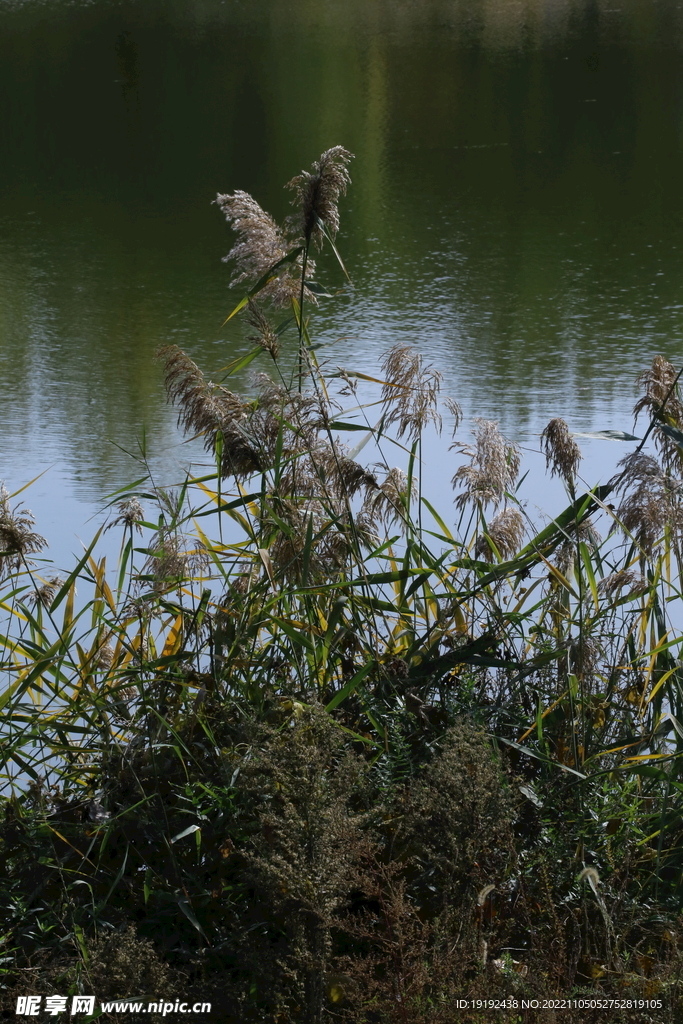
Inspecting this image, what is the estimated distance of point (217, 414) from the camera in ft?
4.12

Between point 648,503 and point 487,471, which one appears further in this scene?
point 487,471

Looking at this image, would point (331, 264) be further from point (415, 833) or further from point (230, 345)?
point (415, 833)

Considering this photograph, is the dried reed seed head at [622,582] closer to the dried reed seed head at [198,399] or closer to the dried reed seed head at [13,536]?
Result: the dried reed seed head at [198,399]

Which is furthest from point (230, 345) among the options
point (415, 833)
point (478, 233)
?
point (415, 833)

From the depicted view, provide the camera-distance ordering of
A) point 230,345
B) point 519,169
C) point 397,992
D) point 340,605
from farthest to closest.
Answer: point 519,169 → point 230,345 → point 340,605 → point 397,992

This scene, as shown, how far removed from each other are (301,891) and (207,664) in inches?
16.6

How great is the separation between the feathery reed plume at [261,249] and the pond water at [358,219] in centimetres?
72

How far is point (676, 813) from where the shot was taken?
1.13 m

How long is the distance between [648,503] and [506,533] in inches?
7.1

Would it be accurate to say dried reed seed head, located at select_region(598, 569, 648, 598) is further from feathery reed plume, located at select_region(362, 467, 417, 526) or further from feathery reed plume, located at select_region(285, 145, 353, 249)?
feathery reed plume, located at select_region(285, 145, 353, 249)

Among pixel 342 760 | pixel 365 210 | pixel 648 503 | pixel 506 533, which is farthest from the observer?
pixel 365 210

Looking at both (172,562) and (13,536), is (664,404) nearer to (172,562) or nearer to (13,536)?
(172,562)

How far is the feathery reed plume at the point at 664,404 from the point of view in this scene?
4.27 feet

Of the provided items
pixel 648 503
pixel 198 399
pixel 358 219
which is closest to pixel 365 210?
pixel 358 219
